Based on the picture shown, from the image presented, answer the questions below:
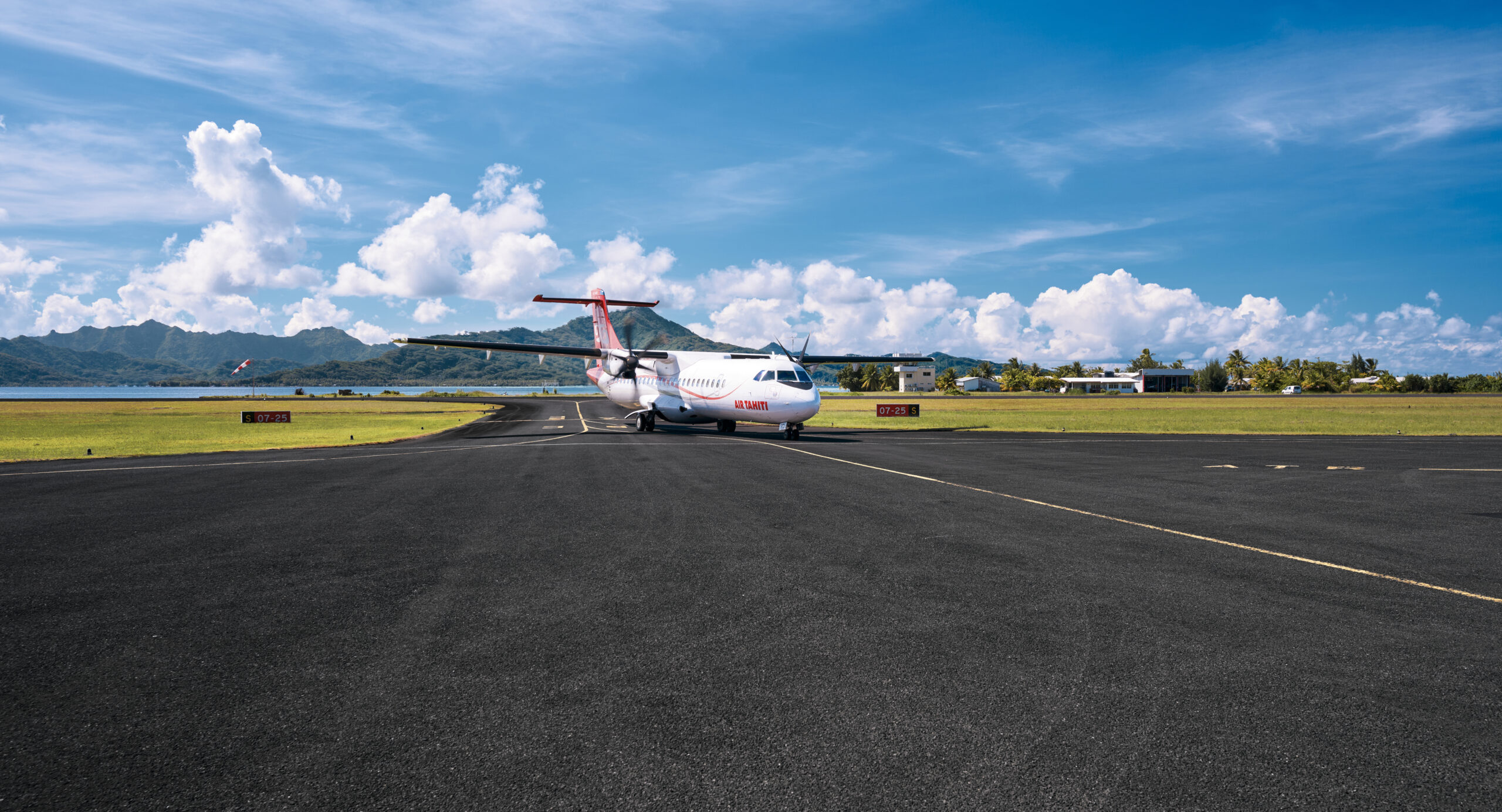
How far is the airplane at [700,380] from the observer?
27969 millimetres

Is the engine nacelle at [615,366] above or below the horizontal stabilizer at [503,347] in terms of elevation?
below

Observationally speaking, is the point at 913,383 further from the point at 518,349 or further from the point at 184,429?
the point at 184,429

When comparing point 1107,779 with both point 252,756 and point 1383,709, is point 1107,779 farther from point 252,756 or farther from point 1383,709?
point 252,756

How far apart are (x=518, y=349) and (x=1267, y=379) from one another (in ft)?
553

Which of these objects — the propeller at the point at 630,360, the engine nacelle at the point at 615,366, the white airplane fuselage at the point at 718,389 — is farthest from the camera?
the engine nacelle at the point at 615,366

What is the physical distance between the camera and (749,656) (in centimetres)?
530

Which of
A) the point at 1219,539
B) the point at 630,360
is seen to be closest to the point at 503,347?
the point at 630,360

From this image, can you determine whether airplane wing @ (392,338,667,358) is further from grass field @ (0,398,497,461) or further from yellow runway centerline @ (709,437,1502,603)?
yellow runway centerline @ (709,437,1502,603)

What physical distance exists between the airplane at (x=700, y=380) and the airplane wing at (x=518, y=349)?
63 millimetres

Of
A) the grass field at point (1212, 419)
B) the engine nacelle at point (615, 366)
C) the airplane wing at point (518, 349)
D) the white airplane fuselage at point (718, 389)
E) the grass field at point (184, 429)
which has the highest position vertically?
the airplane wing at point (518, 349)

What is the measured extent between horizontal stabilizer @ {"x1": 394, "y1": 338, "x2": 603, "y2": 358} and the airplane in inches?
2.6

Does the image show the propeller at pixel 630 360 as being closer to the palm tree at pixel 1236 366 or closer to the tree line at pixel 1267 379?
the tree line at pixel 1267 379

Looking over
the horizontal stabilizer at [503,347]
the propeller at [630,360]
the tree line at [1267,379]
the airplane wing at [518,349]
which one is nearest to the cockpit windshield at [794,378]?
the airplane wing at [518,349]

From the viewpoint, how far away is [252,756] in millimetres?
3865
